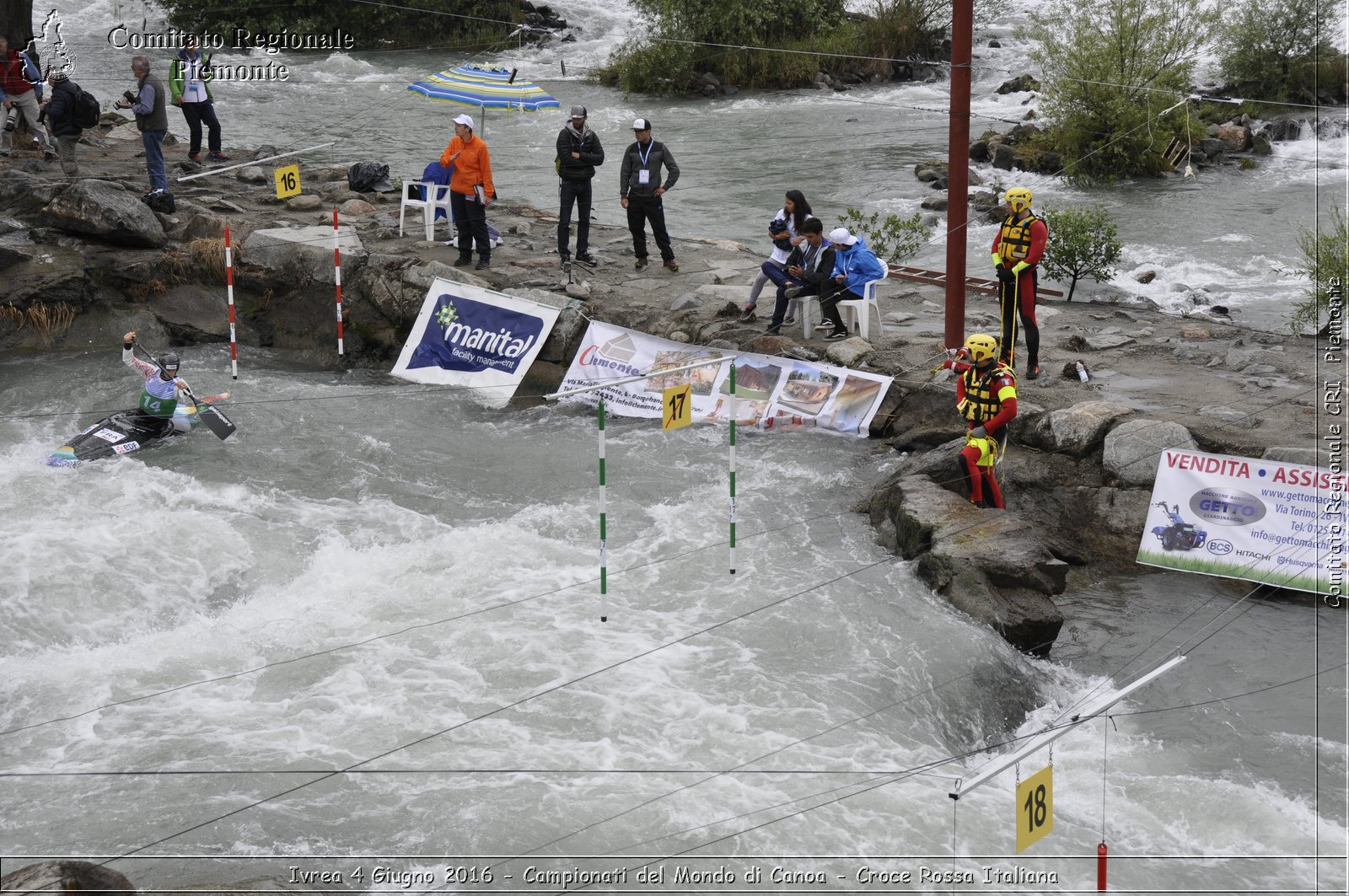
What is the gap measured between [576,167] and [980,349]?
586cm

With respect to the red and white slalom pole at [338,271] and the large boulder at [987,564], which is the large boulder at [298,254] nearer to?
the red and white slalom pole at [338,271]

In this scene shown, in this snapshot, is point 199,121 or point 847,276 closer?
point 847,276

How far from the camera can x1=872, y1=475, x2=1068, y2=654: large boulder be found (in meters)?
8.68

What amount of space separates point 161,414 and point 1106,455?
8.20 m

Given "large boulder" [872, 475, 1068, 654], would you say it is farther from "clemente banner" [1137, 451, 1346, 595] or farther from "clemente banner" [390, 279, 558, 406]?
"clemente banner" [390, 279, 558, 406]

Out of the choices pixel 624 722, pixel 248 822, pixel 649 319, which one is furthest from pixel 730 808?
pixel 649 319

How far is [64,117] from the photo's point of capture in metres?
15.9

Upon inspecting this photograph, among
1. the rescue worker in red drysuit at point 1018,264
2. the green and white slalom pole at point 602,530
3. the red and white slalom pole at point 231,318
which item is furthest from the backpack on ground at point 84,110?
the rescue worker in red drysuit at point 1018,264

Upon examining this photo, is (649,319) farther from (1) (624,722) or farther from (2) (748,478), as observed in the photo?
(1) (624,722)

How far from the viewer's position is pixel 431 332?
44.6ft

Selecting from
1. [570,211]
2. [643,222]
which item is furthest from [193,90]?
[643,222]

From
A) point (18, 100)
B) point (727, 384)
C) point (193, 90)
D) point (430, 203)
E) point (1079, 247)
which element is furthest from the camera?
point (18, 100)

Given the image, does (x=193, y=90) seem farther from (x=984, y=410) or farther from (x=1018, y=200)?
(x=984, y=410)

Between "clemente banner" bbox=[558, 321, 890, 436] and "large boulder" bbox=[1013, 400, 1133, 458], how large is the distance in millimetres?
1465
